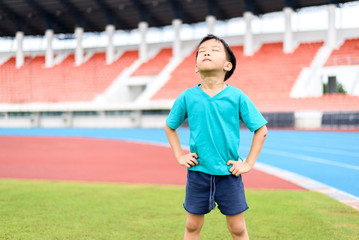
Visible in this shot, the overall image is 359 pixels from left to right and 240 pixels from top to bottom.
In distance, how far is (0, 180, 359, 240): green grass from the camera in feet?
14.6

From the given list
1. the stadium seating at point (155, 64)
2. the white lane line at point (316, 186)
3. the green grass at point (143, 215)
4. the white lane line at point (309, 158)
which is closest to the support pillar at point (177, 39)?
the stadium seating at point (155, 64)

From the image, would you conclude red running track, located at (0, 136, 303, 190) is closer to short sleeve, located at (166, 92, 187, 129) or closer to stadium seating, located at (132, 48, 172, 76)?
short sleeve, located at (166, 92, 187, 129)

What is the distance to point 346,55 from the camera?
30.7 meters

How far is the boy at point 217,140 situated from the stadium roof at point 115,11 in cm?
3438

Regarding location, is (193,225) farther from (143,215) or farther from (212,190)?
(143,215)

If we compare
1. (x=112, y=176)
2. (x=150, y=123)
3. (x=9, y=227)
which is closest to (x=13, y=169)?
(x=112, y=176)

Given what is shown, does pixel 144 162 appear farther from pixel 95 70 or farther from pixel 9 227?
pixel 95 70

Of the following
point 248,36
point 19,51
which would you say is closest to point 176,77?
point 248,36

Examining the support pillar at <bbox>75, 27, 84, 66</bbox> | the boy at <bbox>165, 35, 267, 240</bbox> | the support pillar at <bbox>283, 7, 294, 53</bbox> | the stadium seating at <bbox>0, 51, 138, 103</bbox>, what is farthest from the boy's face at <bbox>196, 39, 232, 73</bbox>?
the support pillar at <bbox>75, 27, 84, 66</bbox>

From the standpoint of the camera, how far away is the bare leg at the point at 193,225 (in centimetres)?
313

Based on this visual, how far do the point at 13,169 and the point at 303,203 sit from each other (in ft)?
24.2

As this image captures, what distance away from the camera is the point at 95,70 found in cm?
4019

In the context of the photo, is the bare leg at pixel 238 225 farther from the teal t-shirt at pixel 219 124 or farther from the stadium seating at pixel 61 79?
the stadium seating at pixel 61 79

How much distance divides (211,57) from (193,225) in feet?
4.18
